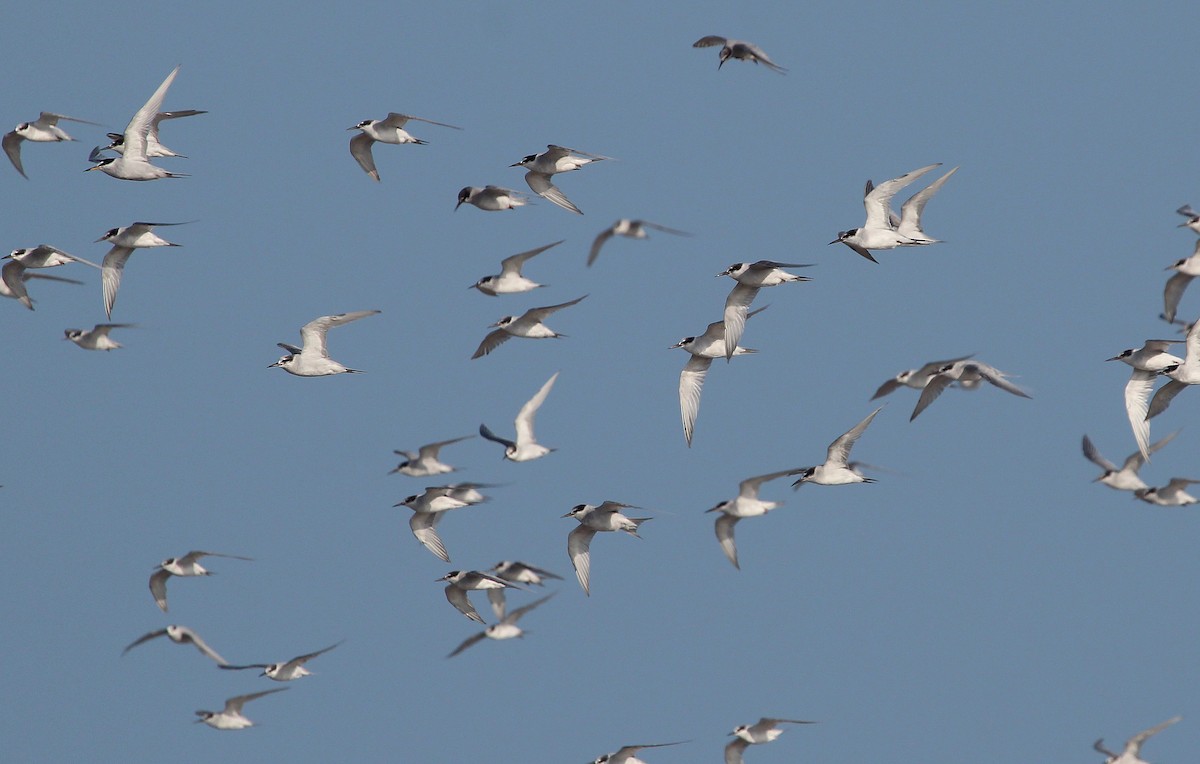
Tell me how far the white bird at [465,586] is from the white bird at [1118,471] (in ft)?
34.5

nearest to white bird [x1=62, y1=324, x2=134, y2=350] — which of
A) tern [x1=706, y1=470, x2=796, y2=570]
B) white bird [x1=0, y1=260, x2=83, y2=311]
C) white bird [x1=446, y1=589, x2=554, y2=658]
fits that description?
white bird [x1=0, y1=260, x2=83, y2=311]

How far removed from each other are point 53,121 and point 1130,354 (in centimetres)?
1816

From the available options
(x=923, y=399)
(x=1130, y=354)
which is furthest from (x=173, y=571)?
(x=1130, y=354)

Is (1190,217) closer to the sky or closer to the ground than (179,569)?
closer to the sky

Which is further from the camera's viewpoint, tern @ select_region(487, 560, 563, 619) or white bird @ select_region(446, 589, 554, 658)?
white bird @ select_region(446, 589, 554, 658)

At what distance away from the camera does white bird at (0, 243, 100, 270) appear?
30.0 meters

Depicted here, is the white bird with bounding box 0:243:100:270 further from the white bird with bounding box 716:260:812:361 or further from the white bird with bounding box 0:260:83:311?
the white bird with bounding box 716:260:812:361

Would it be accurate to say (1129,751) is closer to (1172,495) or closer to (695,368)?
(1172,495)

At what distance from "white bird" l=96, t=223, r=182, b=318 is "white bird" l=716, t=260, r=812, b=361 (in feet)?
29.0

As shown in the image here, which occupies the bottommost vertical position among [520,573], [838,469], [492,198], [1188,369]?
[520,573]

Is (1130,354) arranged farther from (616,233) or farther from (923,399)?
(616,233)

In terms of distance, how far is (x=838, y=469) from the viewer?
27.7m

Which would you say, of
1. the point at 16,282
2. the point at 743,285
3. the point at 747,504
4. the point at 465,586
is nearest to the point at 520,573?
the point at 465,586

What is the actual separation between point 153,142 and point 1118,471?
677 inches
